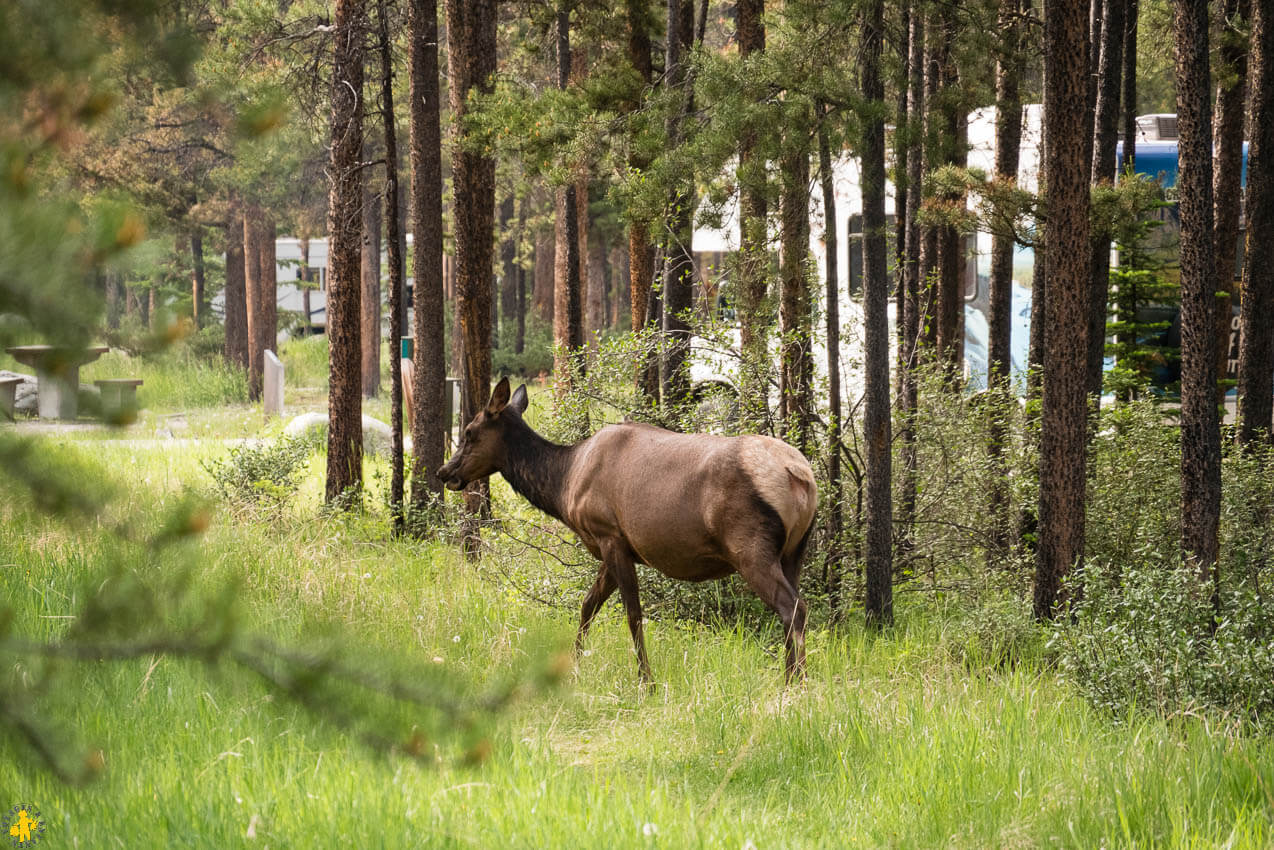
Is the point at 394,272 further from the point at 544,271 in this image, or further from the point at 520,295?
the point at 544,271

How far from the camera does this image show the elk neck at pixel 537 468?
8.50m

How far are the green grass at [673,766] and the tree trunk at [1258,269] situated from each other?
5566 mm

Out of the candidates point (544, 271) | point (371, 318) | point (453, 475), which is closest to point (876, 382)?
point (453, 475)

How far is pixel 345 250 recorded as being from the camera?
13562mm

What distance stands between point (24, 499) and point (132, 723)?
3822mm

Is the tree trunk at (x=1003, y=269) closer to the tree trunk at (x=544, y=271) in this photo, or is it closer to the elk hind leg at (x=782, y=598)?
the elk hind leg at (x=782, y=598)

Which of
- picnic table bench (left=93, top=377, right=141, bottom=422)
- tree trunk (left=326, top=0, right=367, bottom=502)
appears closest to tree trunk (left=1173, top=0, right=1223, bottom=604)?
picnic table bench (left=93, top=377, right=141, bottom=422)

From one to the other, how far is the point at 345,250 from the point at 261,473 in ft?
8.73

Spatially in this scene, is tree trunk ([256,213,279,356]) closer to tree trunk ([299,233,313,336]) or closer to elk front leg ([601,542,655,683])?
tree trunk ([299,233,313,336])

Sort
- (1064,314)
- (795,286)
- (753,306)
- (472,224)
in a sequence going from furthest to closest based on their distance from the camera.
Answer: (472,224), (795,286), (753,306), (1064,314)

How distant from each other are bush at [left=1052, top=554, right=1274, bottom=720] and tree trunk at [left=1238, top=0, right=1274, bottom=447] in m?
5.29

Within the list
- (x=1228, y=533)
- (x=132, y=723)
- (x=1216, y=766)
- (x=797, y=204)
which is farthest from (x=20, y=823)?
(x=1228, y=533)

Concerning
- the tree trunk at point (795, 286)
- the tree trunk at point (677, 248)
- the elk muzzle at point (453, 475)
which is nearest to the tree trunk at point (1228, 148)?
the tree trunk at point (795, 286)

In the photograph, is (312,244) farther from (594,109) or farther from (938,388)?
(938,388)
